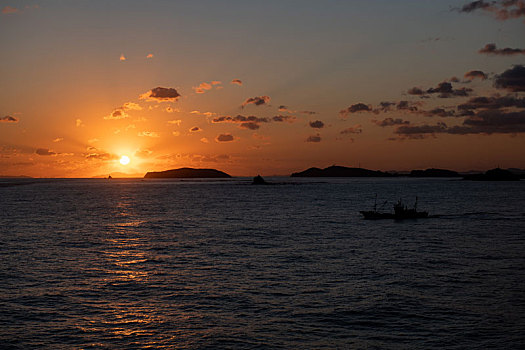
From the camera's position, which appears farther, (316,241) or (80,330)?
(316,241)

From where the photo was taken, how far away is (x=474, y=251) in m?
49.8

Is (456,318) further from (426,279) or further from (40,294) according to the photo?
(40,294)

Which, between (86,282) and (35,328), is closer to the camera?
(35,328)

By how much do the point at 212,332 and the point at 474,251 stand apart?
3664 cm

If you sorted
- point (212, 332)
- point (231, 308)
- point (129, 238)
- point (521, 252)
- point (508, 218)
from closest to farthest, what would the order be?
1. point (212, 332)
2. point (231, 308)
3. point (521, 252)
4. point (129, 238)
5. point (508, 218)

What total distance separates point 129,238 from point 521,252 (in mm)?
47670

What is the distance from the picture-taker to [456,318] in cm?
2614

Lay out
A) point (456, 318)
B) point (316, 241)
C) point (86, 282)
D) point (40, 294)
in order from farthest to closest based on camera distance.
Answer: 1. point (316, 241)
2. point (86, 282)
3. point (40, 294)
4. point (456, 318)

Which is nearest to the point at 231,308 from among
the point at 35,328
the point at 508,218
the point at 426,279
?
the point at 35,328

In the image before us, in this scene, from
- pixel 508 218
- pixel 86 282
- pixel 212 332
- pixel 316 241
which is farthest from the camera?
pixel 508 218

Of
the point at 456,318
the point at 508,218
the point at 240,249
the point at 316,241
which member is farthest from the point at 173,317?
the point at 508,218

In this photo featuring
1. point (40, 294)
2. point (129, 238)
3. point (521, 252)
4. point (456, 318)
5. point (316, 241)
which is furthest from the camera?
point (129, 238)

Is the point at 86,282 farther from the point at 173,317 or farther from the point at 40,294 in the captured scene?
the point at 173,317

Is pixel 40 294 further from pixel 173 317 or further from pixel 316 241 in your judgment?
pixel 316 241
